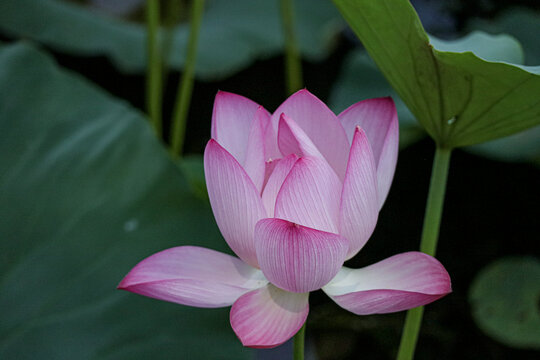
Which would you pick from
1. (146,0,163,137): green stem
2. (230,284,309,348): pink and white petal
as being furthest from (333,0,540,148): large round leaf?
(146,0,163,137): green stem

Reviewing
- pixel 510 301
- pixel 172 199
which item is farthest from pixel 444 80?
pixel 510 301

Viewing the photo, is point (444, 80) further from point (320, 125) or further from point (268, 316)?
point (268, 316)

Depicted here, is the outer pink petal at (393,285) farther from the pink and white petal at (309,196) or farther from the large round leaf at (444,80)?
the large round leaf at (444,80)

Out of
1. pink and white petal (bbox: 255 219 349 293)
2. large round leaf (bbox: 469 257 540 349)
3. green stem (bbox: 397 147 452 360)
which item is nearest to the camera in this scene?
pink and white petal (bbox: 255 219 349 293)

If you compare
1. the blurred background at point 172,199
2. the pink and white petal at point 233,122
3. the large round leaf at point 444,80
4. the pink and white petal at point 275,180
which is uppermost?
the large round leaf at point 444,80

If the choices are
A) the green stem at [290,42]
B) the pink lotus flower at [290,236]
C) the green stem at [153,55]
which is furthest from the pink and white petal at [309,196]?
the green stem at [290,42]

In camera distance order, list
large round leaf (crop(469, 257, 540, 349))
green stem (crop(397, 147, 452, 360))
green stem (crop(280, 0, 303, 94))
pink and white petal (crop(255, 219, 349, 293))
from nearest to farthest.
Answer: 1. pink and white petal (crop(255, 219, 349, 293))
2. green stem (crop(397, 147, 452, 360))
3. large round leaf (crop(469, 257, 540, 349))
4. green stem (crop(280, 0, 303, 94))

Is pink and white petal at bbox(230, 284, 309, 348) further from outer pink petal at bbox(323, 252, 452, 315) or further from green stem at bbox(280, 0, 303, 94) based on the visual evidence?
green stem at bbox(280, 0, 303, 94)
